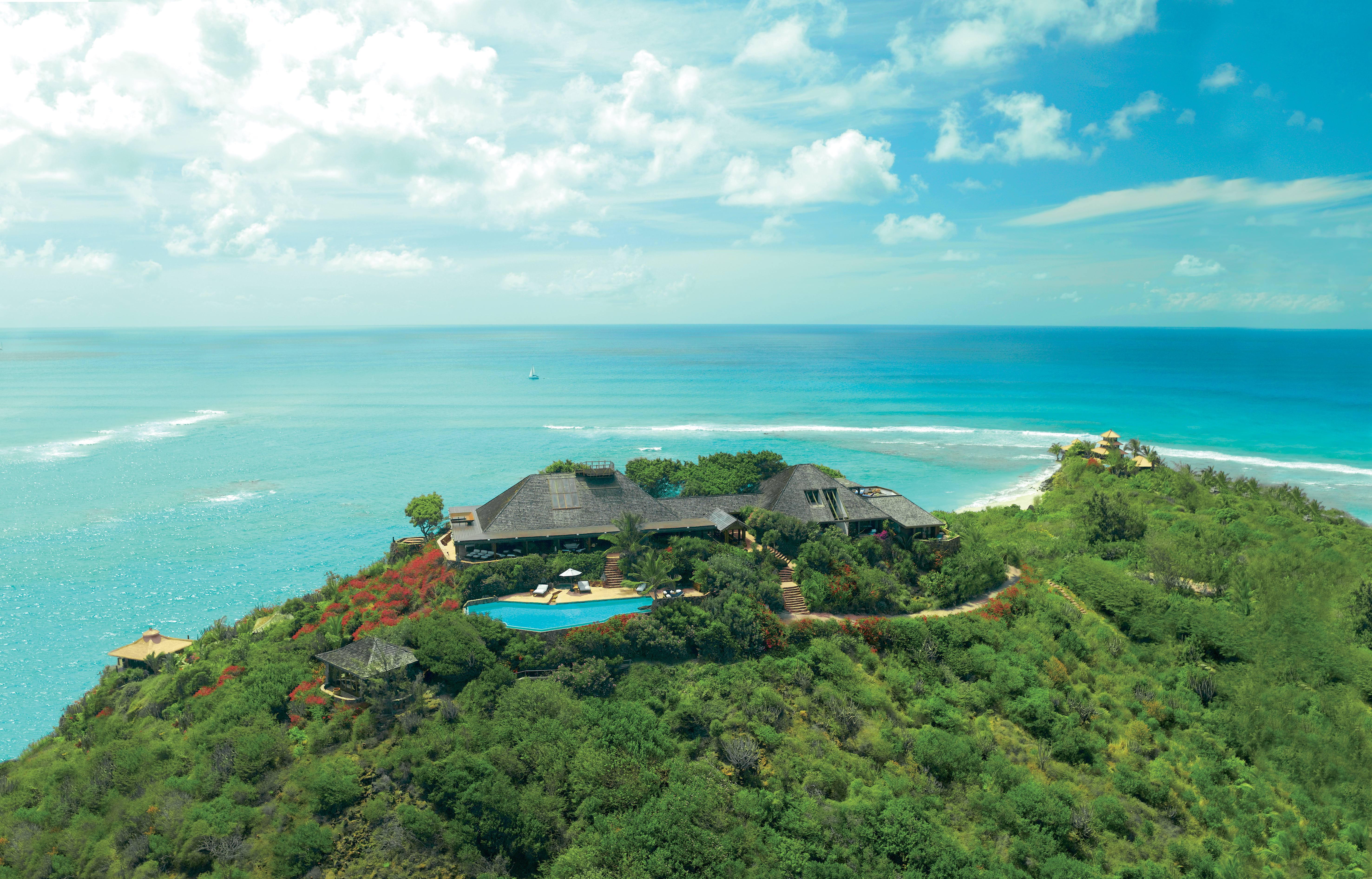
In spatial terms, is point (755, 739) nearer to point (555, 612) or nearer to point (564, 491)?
point (555, 612)

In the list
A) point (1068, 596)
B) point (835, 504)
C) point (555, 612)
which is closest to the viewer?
point (555, 612)

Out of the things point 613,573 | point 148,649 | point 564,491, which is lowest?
point 148,649

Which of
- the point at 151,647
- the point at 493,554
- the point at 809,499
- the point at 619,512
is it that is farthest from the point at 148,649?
the point at 809,499

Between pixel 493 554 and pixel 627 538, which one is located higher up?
pixel 627 538

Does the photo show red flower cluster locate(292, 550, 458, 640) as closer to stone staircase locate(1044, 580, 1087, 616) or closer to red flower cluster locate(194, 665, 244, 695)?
red flower cluster locate(194, 665, 244, 695)

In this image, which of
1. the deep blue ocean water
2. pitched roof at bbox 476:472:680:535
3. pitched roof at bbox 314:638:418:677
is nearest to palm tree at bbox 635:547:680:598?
pitched roof at bbox 476:472:680:535
